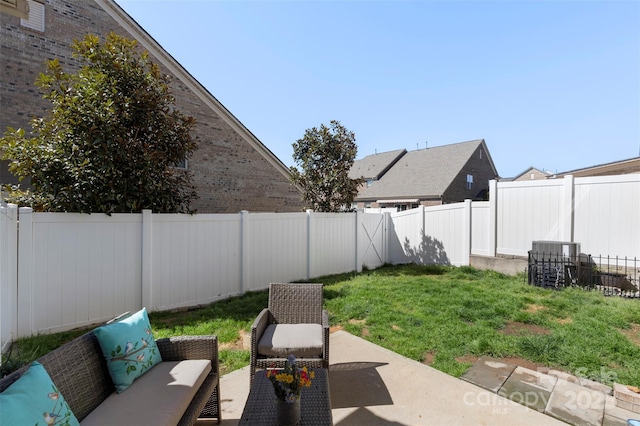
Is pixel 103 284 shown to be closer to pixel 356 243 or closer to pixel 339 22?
pixel 356 243

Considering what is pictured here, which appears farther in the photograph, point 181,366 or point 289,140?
point 289,140

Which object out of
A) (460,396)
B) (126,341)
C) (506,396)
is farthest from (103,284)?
(506,396)

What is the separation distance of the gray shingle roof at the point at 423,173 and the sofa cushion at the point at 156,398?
69.4 ft

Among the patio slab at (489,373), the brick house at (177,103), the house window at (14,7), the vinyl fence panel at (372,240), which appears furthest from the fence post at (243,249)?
the patio slab at (489,373)

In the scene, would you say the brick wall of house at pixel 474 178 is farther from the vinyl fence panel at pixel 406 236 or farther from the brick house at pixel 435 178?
the vinyl fence panel at pixel 406 236

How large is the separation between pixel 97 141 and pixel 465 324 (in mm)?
6894

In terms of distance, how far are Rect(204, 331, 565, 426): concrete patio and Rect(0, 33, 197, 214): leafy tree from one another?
12.7ft

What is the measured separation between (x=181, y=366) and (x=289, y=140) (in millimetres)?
8379

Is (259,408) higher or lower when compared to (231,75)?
lower

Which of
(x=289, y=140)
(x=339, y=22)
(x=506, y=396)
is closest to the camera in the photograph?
(x=506, y=396)

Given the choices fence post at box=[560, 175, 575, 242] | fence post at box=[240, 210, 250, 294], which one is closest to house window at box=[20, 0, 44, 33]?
fence post at box=[240, 210, 250, 294]

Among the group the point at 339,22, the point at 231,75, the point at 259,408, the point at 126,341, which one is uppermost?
the point at 339,22

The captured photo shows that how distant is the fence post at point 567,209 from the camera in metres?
7.57

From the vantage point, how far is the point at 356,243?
9.48 meters
